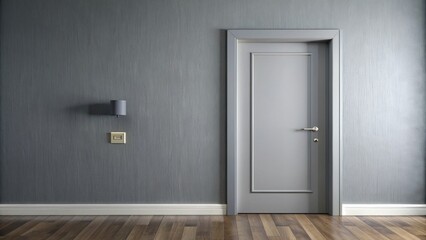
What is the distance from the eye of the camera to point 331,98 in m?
4.36

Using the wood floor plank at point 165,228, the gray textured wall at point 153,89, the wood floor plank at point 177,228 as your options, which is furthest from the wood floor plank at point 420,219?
the wood floor plank at point 165,228

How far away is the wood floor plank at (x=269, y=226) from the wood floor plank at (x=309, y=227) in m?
0.28

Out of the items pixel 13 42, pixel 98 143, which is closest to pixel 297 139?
pixel 98 143

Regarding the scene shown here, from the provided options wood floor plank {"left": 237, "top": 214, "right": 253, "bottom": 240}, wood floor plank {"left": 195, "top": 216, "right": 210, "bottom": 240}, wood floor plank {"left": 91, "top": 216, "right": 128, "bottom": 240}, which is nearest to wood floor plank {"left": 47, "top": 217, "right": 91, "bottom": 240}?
wood floor plank {"left": 91, "top": 216, "right": 128, "bottom": 240}

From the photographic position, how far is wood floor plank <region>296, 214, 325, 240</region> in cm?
361

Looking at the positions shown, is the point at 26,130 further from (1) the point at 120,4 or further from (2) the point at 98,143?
(1) the point at 120,4

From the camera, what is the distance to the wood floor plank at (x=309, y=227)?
3.61 meters

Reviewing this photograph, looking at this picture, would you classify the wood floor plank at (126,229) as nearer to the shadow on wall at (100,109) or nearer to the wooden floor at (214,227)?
the wooden floor at (214,227)

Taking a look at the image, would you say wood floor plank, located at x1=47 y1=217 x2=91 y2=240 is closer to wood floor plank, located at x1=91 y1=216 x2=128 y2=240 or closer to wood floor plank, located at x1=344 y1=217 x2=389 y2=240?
wood floor plank, located at x1=91 y1=216 x2=128 y2=240

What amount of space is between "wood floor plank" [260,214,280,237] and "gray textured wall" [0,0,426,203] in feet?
2.21

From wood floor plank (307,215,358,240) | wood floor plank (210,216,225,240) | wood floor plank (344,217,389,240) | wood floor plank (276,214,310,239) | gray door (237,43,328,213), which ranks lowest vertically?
wood floor plank (344,217,389,240)

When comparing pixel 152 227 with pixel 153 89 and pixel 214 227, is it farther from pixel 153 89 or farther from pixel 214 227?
pixel 153 89

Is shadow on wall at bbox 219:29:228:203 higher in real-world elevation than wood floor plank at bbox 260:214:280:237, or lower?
higher

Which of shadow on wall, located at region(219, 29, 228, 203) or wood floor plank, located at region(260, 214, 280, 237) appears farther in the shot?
shadow on wall, located at region(219, 29, 228, 203)
